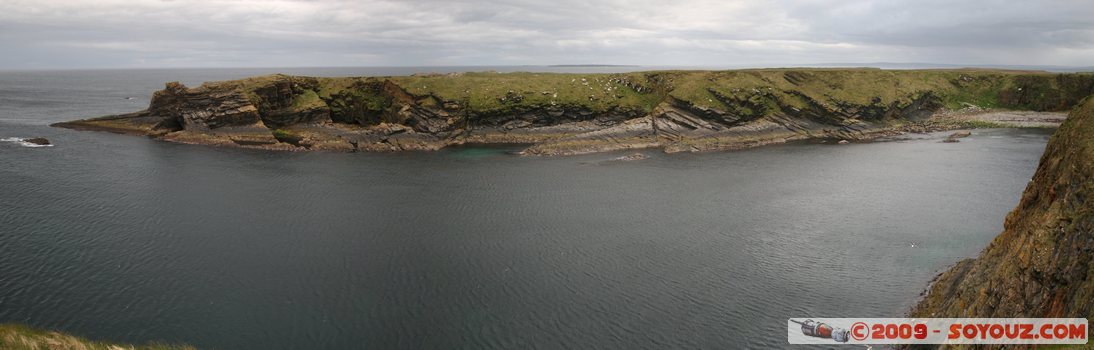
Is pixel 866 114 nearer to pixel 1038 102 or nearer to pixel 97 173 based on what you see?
pixel 1038 102

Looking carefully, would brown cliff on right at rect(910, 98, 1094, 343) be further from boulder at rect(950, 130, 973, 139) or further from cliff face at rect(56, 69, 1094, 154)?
boulder at rect(950, 130, 973, 139)

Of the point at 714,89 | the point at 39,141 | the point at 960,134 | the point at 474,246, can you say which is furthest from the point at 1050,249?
the point at 39,141

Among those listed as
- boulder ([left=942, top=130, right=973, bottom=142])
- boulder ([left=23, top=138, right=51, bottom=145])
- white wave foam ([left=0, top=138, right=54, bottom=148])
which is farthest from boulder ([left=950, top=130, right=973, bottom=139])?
boulder ([left=23, top=138, right=51, bottom=145])

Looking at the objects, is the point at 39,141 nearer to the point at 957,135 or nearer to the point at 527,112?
the point at 527,112

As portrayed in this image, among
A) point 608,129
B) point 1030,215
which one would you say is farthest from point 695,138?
point 1030,215

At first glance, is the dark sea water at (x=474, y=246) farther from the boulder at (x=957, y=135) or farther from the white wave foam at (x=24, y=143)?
the boulder at (x=957, y=135)

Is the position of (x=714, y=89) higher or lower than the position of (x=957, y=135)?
higher
